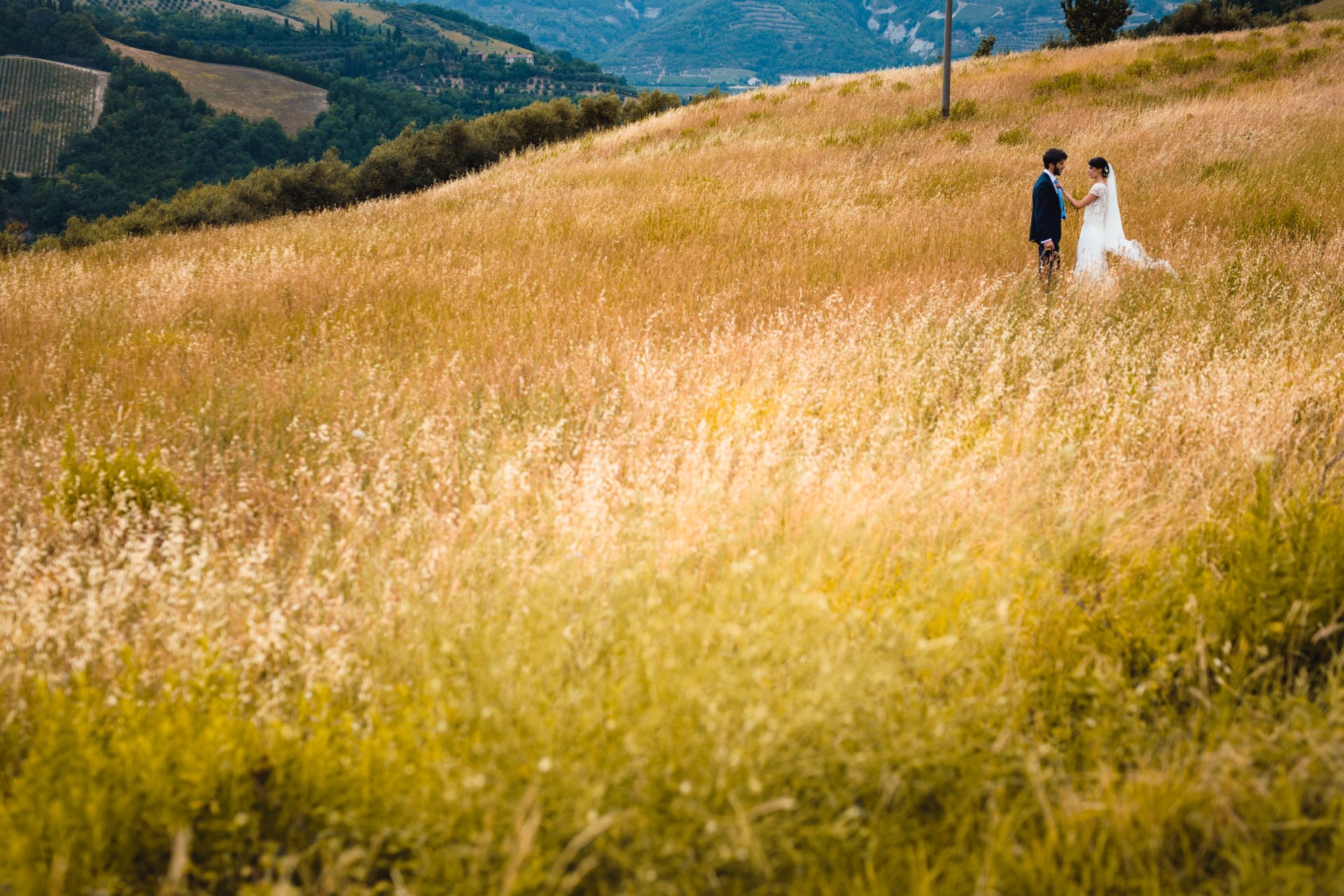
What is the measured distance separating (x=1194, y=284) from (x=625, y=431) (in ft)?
18.8

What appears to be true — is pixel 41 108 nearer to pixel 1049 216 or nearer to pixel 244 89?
pixel 244 89

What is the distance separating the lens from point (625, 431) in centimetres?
419

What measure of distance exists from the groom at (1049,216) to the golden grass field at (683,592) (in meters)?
1.08

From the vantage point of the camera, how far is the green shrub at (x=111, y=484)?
339 centimetres

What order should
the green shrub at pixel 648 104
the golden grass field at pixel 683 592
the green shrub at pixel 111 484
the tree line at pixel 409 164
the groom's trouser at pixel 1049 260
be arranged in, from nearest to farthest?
the golden grass field at pixel 683 592, the green shrub at pixel 111 484, the groom's trouser at pixel 1049 260, the green shrub at pixel 648 104, the tree line at pixel 409 164

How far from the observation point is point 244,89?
16562cm

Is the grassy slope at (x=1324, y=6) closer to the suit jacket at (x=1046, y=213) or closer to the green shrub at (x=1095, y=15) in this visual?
the green shrub at (x=1095, y=15)

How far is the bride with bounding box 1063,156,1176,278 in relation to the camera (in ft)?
25.5

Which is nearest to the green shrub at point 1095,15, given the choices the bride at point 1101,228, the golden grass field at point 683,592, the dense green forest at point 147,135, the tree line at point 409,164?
the tree line at point 409,164

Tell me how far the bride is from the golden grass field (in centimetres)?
82

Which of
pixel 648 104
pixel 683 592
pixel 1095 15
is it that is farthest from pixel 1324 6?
pixel 683 592

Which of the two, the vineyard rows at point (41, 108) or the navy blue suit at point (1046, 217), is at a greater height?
the vineyard rows at point (41, 108)

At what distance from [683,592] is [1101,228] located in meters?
7.86

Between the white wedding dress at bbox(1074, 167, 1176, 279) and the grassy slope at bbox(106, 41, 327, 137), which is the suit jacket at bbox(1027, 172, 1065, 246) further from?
the grassy slope at bbox(106, 41, 327, 137)
